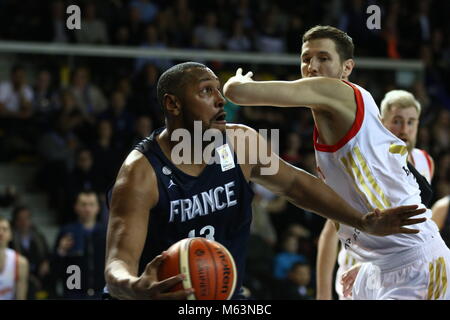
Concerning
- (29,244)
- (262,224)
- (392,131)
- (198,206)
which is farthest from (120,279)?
(262,224)

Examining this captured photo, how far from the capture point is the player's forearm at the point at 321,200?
12.5 feet

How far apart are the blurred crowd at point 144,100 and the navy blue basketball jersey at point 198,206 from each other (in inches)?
134

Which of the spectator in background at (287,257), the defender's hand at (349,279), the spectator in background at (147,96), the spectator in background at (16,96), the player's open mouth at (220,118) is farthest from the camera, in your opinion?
the spectator in background at (147,96)

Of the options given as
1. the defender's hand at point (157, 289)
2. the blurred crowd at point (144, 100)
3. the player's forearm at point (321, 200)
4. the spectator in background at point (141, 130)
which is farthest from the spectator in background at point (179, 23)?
the defender's hand at point (157, 289)

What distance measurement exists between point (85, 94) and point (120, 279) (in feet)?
21.3

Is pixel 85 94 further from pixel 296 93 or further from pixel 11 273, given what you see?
pixel 296 93

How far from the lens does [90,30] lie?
9.94m

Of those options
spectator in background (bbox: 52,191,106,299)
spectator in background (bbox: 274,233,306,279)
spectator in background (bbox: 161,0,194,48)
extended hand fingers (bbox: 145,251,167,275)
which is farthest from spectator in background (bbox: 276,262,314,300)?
extended hand fingers (bbox: 145,251,167,275)

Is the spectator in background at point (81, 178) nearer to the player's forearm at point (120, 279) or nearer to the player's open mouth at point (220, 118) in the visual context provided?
the player's open mouth at point (220, 118)

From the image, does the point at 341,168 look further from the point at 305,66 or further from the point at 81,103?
the point at 81,103

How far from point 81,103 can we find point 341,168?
19.3ft

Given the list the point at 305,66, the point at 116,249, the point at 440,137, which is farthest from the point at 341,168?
the point at 440,137

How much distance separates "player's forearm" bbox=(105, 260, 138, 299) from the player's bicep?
44 mm

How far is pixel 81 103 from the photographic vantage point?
9.35 meters
